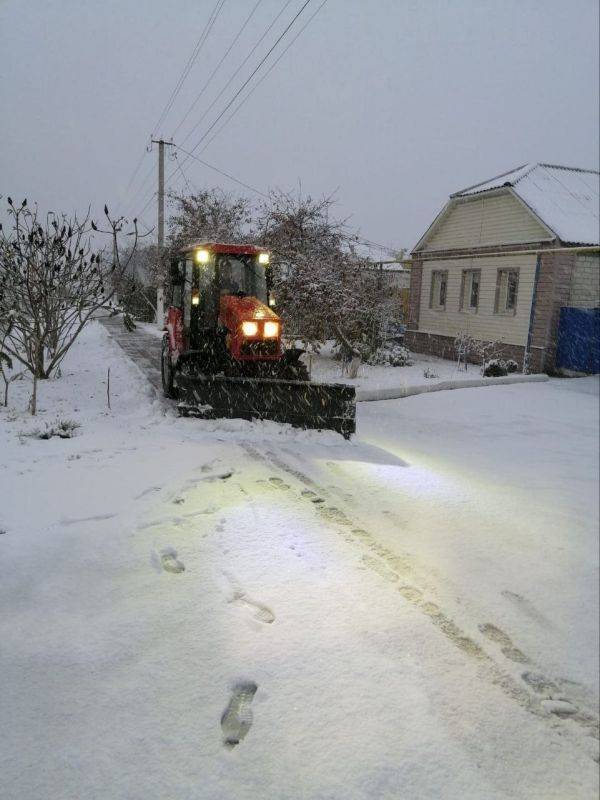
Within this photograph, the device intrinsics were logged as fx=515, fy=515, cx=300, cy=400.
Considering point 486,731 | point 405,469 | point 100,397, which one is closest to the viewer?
point 486,731

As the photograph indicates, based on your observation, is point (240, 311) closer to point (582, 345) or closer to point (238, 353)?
point (238, 353)

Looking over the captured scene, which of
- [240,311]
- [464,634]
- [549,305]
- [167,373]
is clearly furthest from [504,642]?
[167,373]

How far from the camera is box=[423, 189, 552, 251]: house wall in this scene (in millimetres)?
4324

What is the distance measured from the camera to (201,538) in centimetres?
312

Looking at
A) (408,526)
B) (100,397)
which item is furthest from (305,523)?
(100,397)

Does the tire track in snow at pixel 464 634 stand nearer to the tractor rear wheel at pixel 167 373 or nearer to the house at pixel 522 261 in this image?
the house at pixel 522 261

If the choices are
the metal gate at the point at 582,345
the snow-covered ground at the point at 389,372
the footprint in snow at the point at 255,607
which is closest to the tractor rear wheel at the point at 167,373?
the snow-covered ground at the point at 389,372

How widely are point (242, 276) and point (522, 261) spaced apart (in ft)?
10.6

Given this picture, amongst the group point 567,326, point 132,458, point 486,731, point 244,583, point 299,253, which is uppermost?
point 299,253

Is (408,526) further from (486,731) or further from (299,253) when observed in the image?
(299,253)

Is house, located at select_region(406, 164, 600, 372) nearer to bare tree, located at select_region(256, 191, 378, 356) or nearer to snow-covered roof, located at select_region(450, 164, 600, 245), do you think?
snow-covered roof, located at select_region(450, 164, 600, 245)

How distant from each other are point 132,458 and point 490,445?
8.89ft

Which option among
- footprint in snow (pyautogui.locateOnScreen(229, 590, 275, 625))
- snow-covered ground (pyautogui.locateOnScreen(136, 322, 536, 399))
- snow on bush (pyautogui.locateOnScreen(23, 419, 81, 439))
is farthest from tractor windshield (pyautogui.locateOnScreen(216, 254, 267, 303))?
footprint in snow (pyautogui.locateOnScreen(229, 590, 275, 625))

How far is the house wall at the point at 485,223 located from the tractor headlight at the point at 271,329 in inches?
76.7
